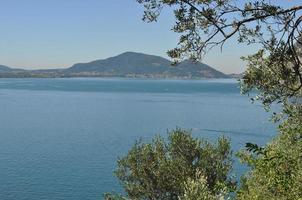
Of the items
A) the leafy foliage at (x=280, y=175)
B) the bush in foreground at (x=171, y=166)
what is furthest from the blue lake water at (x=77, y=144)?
the leafy foliage at (x=280, y=175)

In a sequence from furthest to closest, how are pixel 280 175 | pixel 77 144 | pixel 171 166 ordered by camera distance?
pixel 77 144 → pixel 171 166 → pixel 280 175

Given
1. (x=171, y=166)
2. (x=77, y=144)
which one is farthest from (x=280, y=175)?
(x=77, y=144)

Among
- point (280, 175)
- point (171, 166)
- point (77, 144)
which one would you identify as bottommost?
point (77, 144)

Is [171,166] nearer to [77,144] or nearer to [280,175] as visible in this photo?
[280,175]

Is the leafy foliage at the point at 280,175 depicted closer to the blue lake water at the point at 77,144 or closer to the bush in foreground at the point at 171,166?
the bush in foreground at the point at 171,166

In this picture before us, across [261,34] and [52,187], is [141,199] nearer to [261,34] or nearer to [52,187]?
[261,34]

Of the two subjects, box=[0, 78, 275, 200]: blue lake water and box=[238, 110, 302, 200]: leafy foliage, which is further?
box=[0, 78, 275, 200]: blue lake water

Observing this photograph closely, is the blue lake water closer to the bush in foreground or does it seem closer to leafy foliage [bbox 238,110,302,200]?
the bush in foreground

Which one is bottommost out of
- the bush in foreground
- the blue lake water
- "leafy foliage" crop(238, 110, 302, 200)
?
the blue lake water

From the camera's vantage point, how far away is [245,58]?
18.1m

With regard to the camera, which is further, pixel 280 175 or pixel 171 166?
pixel 171 166

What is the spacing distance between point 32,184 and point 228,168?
53161 mm

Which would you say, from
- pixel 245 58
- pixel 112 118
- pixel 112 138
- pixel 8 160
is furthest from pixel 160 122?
pixel 245 58

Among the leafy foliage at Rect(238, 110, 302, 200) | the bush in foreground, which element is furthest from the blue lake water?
the leafy foliage at Rect(238, 110, 302, 200)
